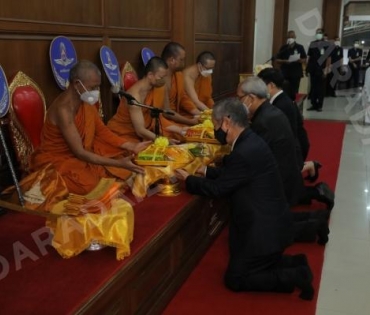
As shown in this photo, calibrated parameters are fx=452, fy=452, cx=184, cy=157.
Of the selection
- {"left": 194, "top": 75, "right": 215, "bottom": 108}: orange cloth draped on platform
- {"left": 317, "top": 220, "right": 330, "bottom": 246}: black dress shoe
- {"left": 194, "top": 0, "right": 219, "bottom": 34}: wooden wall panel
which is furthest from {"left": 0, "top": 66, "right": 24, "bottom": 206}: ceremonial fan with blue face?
{"left": 194, "top": 0, "right": 219, "bottom": 34}: wooden wall panel

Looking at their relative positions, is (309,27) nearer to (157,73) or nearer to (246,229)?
(157,73)

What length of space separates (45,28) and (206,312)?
6.74ft

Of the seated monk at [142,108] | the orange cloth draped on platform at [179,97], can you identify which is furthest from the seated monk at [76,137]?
the orange cloth draped on platform at [179,97]

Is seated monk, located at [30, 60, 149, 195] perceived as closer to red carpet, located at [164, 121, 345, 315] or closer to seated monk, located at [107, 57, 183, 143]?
seated monk, located at [107, 57, 183, 143]

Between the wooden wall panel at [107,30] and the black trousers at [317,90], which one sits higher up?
the wooden wall panel at [107,30]

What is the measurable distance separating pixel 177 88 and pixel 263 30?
20.0 ft

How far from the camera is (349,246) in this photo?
2930mm

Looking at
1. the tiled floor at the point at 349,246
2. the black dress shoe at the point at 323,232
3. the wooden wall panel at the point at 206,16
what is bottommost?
the tiled floor at the point at 349,246

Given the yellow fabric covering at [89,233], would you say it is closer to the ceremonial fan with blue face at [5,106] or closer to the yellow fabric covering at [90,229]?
the yellow fabric covering at [90,229]

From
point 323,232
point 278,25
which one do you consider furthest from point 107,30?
point 278,25

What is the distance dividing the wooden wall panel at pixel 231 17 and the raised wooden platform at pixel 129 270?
443cm

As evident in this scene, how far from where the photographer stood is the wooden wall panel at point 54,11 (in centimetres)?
272

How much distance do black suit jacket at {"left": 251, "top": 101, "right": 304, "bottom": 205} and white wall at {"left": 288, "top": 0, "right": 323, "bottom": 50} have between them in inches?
384

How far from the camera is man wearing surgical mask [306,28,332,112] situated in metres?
8.86
